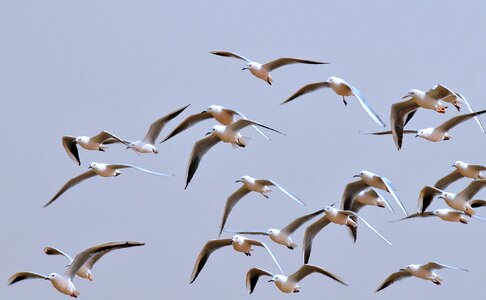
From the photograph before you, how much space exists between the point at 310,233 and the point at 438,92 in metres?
4.07

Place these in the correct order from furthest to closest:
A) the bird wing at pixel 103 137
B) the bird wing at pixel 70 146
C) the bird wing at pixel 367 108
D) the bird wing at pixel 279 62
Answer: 1. the bird wing at pixel 70 146
2. the bird wing at pixel 103 137
3. the bird wing at pixel 279 62
4. the bird wing at pixel 367 108

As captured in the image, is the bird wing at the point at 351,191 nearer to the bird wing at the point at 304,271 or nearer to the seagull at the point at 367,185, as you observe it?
the seagull at the point at 367,185

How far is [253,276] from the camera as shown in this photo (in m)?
24.4

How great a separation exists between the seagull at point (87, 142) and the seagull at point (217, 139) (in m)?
1.23

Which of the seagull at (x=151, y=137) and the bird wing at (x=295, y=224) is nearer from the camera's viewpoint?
the bird wing at (x=295, y=224)

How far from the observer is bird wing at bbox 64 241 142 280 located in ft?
69.0

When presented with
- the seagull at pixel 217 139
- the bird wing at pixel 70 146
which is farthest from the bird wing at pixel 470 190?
the bird wing at pixel 70 146

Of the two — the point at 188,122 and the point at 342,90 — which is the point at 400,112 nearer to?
the point at 342,90

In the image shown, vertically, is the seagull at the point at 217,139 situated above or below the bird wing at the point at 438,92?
below

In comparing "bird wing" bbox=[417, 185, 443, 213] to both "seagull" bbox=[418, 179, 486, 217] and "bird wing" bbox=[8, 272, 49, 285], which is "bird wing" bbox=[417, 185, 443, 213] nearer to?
"seagull" bbox=[418, 179, 486, 217]

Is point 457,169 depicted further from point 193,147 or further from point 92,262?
point 92,262

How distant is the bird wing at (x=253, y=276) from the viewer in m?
24.2

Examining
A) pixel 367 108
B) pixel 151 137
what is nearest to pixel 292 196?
pixel 367 108

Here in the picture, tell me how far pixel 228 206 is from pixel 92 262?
9.01 ft
